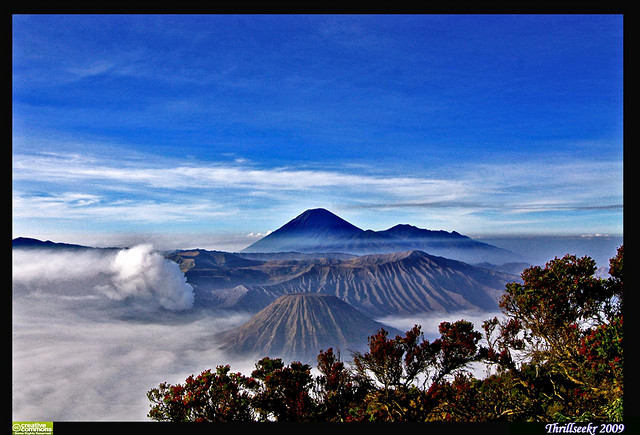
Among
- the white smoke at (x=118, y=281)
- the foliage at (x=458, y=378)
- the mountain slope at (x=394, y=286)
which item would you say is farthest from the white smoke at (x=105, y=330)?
the foliage at (x=458, y=378)

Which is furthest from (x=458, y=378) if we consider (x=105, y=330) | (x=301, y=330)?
(x=105, y=330)

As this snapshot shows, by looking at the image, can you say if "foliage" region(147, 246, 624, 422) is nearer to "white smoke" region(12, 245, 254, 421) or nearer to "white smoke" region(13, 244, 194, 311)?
"white smoke" region(12, 245, 254, 421)

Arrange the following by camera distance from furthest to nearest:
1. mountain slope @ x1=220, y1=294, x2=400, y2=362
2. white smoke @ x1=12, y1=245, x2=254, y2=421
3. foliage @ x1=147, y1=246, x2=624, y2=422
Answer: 1. mountain slope @ x1=220, y1=294, x2=400, y2=362
2. white smoke @ x1=12, y1=245, x2=254, y2=421
3. foliage @ x1=147, y1=246, x2=624, y2=422

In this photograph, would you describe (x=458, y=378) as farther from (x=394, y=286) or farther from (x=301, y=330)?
(x=394, y=286)

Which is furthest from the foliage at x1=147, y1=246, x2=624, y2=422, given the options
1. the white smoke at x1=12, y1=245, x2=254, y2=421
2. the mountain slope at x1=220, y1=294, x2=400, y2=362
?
the mountain slope at x1=220, y1=294, x2=400, y2=362

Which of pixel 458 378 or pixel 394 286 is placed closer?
pixel 458 378

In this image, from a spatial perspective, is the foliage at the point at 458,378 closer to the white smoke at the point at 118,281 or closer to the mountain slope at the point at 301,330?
the mountain slope at the point at 301,330

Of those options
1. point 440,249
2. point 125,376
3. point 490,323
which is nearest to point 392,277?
point 440,249
